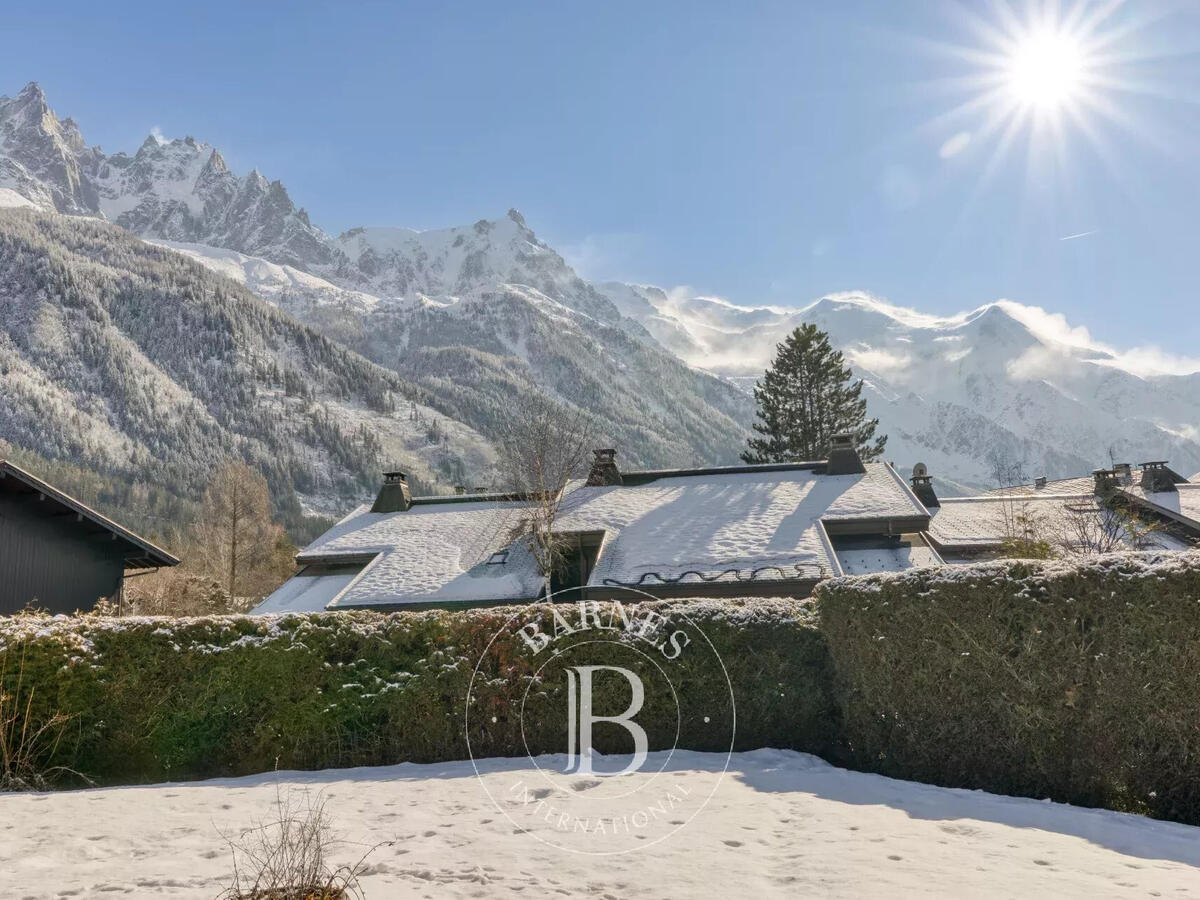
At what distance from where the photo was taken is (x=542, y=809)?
617 centimetres

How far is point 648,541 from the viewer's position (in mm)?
18844

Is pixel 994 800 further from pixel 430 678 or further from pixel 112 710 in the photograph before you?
pixel 112 710

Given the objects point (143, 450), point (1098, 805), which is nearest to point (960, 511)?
point (1098, 805)

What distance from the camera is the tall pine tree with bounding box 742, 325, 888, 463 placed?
141 ft

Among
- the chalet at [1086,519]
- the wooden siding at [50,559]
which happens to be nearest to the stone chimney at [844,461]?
the chalet at [1086,519]

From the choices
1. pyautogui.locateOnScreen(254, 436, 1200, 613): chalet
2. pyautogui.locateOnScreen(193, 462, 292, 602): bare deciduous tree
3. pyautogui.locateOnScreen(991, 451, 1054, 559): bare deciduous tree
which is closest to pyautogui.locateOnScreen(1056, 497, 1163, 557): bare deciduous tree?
pyautogui.locateOnScreen(254, 436, 1200, 613): chalet

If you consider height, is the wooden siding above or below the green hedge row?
above

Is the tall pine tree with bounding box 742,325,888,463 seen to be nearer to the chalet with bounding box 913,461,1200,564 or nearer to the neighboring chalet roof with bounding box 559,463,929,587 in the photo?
the chalet with bounding box 913,461,1200,564

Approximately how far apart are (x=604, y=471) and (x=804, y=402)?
76.8 feet

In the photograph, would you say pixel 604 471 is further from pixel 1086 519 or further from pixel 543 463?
pixel 1086 519

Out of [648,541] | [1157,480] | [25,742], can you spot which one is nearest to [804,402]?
[1157,480]

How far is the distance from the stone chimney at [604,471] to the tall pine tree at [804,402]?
20.3 metres

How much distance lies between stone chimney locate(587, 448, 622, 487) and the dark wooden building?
42.3 feet

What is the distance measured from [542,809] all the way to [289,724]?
4038 millimetres
